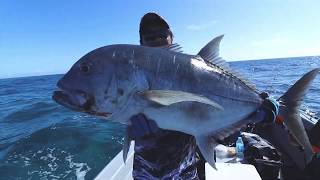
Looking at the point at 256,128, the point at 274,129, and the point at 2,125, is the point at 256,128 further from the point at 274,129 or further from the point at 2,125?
the point at 2,125

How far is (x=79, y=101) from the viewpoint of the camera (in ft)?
6.61

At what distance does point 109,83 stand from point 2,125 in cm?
1424

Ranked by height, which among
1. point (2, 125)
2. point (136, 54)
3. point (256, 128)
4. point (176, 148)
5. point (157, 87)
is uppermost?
point (136, 54)

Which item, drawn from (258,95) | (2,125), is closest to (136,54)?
(258,95)

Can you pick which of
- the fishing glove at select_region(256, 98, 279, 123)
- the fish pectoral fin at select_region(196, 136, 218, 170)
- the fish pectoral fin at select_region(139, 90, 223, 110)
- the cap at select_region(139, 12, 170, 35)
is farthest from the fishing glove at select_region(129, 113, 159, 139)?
the cap at select_region(139, 12, 170, 35)

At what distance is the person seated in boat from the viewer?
2.62 m

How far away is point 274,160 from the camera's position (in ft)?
17.5

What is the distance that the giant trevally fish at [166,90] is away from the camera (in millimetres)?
2020

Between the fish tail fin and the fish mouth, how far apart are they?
4.40ft

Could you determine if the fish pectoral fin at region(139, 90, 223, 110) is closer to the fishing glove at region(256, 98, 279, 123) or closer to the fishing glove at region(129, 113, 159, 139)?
the fishing glove at region(129, 113, 159, 139)

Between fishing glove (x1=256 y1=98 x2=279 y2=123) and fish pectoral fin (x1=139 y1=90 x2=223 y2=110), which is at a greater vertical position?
fish pectoral fin (x1=139 y1=90 x2=223 y2=110)

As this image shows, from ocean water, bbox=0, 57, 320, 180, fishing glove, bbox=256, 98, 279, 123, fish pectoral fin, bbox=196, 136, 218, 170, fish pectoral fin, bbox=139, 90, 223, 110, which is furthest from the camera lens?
ocean water, bbox=0, 57, 320, 180

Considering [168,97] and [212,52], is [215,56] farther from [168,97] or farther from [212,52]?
[168,97]

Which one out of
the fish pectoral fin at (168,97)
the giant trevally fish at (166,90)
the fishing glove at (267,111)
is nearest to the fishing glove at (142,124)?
the giant trevally fish at (166,90)
